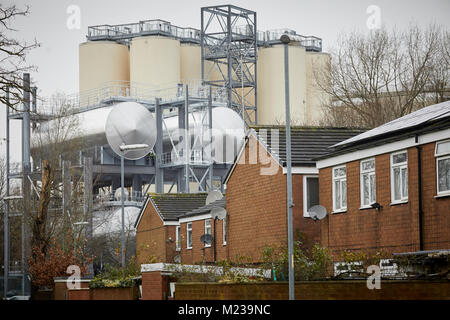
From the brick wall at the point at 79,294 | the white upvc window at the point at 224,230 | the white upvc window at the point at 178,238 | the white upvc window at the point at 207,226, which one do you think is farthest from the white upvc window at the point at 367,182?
the white upvc window at the point at 178,238

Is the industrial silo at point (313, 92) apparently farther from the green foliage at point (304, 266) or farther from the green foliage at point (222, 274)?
the green foliage at point (304, 266)

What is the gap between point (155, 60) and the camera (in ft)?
260

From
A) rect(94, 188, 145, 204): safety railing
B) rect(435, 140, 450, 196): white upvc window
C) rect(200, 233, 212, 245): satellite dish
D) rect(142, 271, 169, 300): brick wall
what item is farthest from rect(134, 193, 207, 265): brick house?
rect(435, 140, 450, 196): white upvc window

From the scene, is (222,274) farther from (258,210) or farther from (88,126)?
(88,126)

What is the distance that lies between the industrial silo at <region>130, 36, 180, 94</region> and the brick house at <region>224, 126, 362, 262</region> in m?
40.0

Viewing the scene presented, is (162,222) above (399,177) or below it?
below

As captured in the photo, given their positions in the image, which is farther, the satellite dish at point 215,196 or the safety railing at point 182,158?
the safety railing at point 182,158

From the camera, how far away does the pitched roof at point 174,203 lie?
51156mm

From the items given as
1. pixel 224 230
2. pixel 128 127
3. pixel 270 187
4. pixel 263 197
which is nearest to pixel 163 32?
pixel 128 127

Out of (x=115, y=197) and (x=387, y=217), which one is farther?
(x=115, y=197)

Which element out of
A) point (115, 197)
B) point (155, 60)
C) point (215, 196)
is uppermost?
point (155, 60)

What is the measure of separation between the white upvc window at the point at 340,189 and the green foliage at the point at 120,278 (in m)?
8.65

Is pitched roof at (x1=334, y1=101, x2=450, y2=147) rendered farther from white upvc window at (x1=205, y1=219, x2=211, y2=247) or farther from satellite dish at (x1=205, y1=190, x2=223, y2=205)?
satellite dish at (x1=205, y1=190, x2=223, y2=205)

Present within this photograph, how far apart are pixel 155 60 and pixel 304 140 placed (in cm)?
4443
